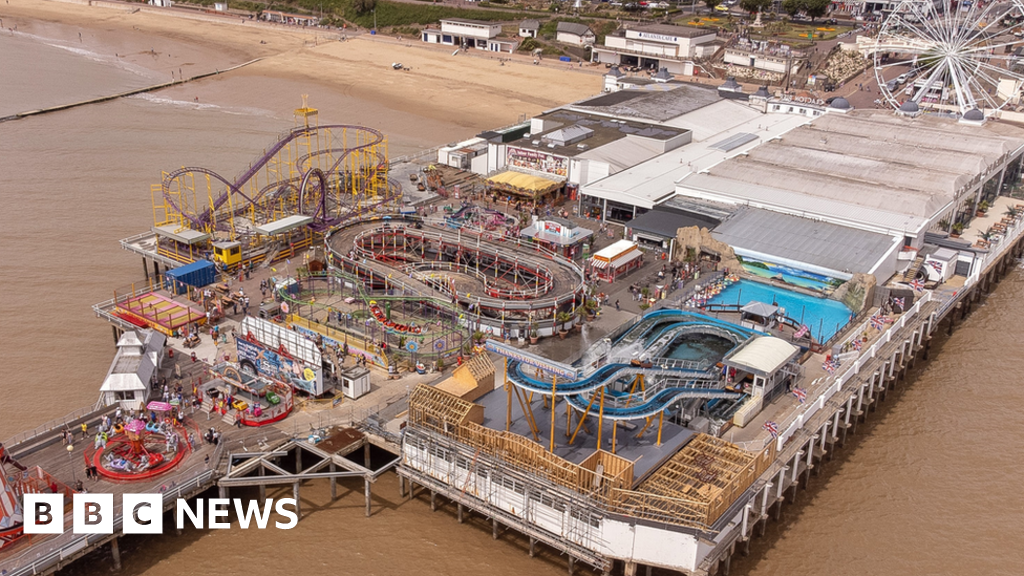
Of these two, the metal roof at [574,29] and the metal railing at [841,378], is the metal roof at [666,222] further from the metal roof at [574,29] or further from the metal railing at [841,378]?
the metal roof at [574,29]

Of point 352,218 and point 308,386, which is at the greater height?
point 352,218

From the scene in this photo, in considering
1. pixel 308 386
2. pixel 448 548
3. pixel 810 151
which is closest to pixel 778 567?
pixel 448 548

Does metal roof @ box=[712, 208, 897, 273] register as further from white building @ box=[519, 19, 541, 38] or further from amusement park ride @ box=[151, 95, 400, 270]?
white building @ box=[519, 19, 541, 38]

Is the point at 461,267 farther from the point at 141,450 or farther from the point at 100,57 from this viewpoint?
the point at 100,57

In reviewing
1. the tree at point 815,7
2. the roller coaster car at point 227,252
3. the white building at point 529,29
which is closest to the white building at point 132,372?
the roller coaster car at point 227,252

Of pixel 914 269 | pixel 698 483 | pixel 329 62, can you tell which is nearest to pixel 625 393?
pixel 698 483

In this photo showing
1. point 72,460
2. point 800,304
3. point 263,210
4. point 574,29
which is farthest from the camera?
point 574,29

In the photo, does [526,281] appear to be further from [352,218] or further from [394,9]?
[394,9]
